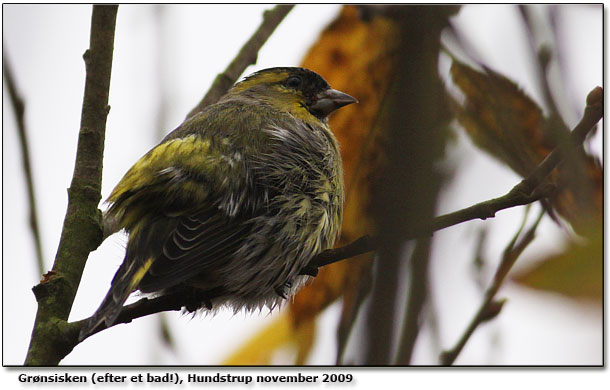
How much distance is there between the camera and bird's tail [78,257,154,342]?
94.0 inches

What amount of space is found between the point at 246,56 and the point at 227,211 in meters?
1.14

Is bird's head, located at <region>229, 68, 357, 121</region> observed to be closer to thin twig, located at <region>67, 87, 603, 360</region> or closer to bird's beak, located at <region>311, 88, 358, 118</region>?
bird's beak, located at <region>311, 88, 358, 118</region>

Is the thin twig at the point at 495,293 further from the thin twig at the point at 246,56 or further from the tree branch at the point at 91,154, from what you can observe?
the thin twig at the point at 246,56

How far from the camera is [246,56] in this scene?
12.2 ft

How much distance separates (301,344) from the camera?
3.19 m

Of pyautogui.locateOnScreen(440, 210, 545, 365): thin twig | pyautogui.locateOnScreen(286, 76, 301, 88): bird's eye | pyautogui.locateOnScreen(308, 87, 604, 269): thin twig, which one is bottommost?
pyautogui.locateOnScreen(440, 210, 545, 365): thin twig

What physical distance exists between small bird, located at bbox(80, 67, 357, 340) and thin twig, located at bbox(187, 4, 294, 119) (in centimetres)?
30

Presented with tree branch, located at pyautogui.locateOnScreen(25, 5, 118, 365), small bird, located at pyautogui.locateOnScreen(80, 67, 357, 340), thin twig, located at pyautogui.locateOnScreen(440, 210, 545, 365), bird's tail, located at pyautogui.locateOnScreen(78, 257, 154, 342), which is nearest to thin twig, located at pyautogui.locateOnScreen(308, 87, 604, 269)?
thin twig, located at pyautogui.locateOnScreen(440, 210, 545, 365)

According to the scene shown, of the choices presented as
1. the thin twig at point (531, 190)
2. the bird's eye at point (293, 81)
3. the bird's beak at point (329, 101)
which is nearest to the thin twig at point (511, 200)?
the thin twig at point (531, 190)

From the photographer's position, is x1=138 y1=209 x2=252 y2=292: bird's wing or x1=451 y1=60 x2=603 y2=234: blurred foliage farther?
x1=138 y1=209 x2=252 y2=292: bird's wing

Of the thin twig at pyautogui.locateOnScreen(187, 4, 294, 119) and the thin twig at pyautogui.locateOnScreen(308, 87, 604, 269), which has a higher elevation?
the thin twig at pyautogui.locateOnScreen(187, 4, 294, 119)

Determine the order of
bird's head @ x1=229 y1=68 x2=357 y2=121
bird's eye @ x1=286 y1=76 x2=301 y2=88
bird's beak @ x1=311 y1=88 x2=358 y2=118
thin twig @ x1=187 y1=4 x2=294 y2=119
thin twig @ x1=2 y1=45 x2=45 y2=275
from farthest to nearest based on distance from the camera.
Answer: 1. bird's eye @ x1=286 y1=76 x2=301 y2=88
2. bird's head @ x1=229 y1=68 x2=357 y2=121
3. bird's beak @ x1=311 y1=88 x2=358 y2=118
4. thin twig @ x1=187 y1=4 x2=294 y2=119
5. thin twig @ x1=2 y1=45 x2=45 y2=275

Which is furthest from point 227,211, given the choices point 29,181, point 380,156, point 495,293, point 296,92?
point 296,92

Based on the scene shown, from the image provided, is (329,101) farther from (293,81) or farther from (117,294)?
→ (117,294)
